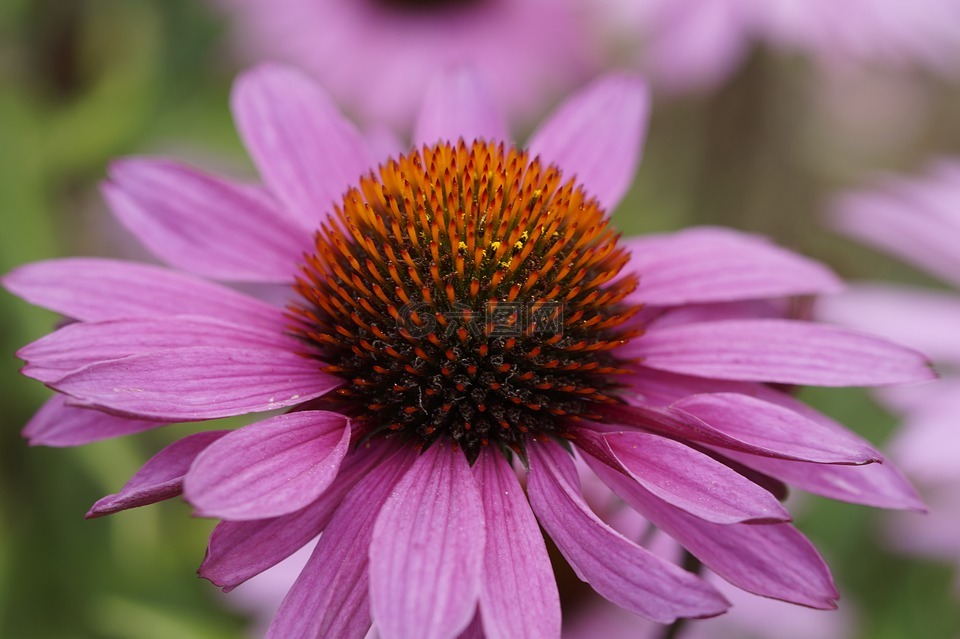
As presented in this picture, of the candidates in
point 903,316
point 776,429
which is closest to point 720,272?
point 776,429

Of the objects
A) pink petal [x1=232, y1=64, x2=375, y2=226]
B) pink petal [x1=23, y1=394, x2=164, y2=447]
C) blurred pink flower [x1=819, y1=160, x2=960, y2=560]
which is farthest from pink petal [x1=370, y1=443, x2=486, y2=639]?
blurred pink flower [x1=819, y1=160, x2=960, y2=560]

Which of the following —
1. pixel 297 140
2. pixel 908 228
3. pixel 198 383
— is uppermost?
pixel 908 228

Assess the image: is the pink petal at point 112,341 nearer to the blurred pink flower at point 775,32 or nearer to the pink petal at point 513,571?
the pink petal at point 513,571

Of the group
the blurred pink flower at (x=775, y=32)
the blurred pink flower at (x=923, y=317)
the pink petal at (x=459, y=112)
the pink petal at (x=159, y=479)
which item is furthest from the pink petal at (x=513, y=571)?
the blurred pink flower at (x=775, y=32)

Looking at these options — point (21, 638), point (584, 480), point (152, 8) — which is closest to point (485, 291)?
point (584, 480)

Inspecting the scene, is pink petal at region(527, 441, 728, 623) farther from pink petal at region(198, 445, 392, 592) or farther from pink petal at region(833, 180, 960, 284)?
pink petal at region(833, 180, 960, 284)

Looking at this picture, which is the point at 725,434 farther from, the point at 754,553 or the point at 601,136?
the point at 601,136
